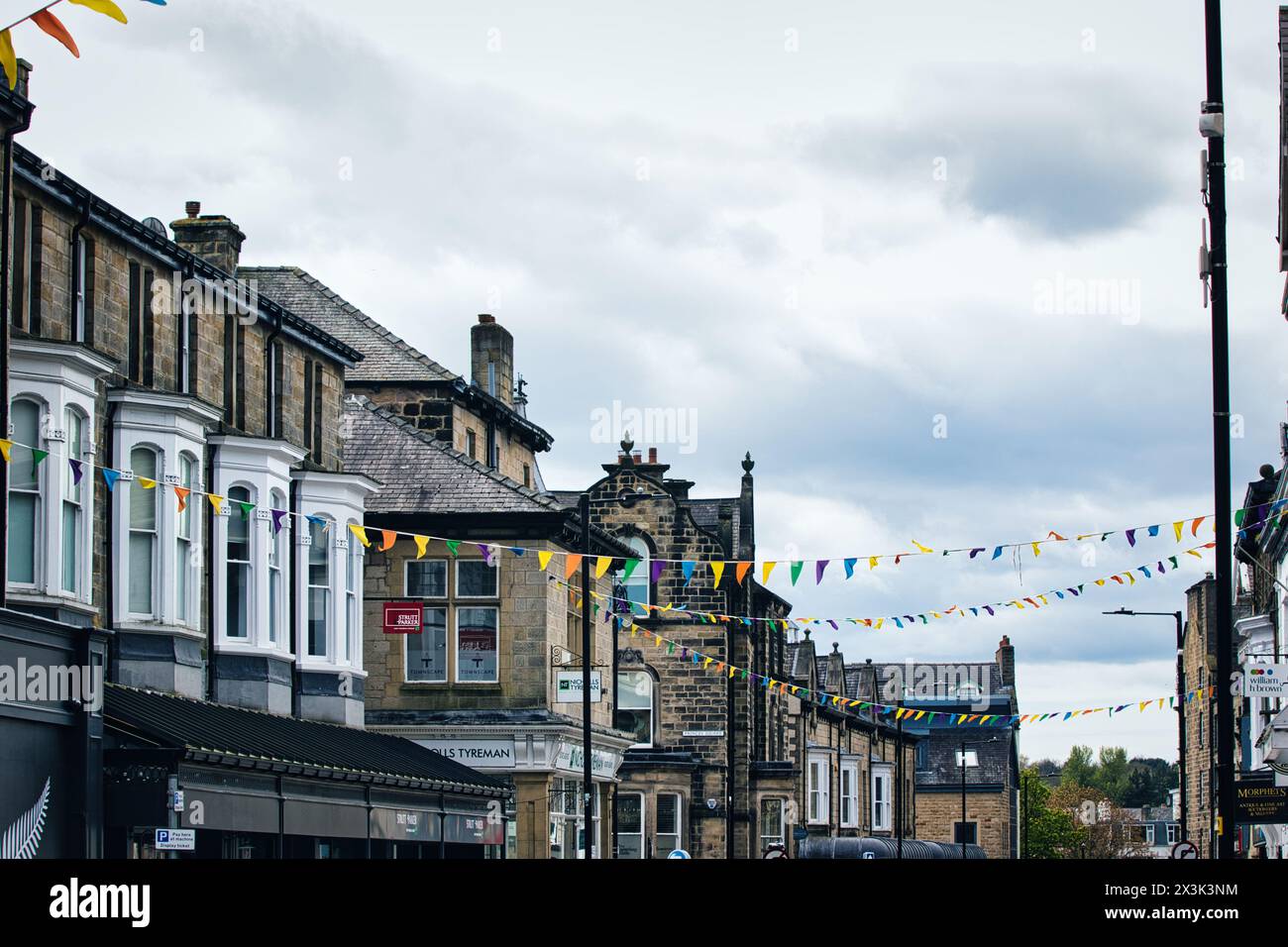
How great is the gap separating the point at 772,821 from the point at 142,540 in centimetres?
3393

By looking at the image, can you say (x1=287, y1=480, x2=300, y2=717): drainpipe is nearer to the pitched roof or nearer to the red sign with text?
the red sign with text

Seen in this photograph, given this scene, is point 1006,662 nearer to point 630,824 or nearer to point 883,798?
point 883,798

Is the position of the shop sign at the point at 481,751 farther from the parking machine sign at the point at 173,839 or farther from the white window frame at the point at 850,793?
the white window frame at the point at 850,793

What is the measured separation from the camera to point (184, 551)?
2639cm

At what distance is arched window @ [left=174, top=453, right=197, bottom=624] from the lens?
85.4ft

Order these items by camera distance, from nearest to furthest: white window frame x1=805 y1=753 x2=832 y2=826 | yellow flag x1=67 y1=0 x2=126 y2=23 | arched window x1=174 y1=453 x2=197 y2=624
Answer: yellow flag x1=67 y1=0 x2=126 y2=23
arched window x1=174 y1=453 x2=197 y2=624
white window frame x1=805 y1=753 x2=832 y2=826

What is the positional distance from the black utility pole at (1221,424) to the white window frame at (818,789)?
4875 centimetres

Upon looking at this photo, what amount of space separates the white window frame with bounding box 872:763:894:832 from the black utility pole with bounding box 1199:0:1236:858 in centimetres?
6237

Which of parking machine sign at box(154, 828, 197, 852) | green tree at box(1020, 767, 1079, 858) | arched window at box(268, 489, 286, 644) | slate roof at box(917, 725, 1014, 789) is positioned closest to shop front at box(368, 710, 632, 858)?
arched window at box(268, 489, 286, 644)

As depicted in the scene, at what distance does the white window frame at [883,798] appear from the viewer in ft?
260

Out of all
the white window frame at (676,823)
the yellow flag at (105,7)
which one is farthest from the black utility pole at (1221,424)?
the white window frame at (676,823)

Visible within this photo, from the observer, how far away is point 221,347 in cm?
2861
